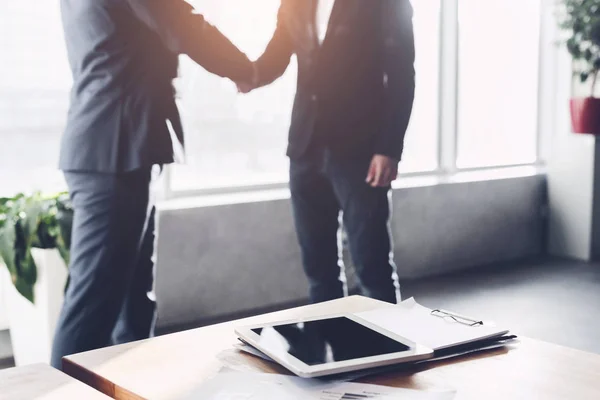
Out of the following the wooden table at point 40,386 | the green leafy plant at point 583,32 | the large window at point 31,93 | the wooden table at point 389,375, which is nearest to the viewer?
the wooden table at point 40,386

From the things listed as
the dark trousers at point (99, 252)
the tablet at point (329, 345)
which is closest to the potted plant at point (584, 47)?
the dark trousers at point (99, 252)

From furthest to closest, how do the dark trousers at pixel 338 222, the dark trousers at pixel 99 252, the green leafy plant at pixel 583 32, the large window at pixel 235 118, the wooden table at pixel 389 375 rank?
the green leafy plant at pixel 583 32, the large window at pixel 235 118, the dark trousers at pixel 338 222, the dark trousers at pixel 99 252, the wooden table at pixel 389 375

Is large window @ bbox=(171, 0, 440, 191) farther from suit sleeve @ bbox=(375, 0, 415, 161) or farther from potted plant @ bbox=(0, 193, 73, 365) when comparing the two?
suit sleeve @ bbox=(375, 0, 415, 161)

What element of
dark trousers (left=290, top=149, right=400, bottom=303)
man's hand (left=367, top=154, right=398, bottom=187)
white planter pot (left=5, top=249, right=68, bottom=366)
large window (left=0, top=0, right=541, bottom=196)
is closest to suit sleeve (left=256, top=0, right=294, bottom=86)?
dark trousers (left=290, top=149, right=400, bottom=303)

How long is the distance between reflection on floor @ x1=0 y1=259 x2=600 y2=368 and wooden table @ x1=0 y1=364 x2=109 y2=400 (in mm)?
1963

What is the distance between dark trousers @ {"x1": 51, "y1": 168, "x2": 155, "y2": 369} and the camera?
1.95 meters

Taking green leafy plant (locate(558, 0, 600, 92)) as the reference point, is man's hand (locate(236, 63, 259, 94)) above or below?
below

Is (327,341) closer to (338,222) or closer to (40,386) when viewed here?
(40,386)

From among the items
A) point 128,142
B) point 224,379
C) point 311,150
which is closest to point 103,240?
point 128,142

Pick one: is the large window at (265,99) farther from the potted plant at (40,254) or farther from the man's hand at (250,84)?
the man's hand at (250,84)

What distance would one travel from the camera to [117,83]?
2018mm

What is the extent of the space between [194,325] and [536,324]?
150 centimetres

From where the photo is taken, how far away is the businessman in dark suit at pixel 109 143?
77.7 inches

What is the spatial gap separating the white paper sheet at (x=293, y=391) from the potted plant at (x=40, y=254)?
5.16 feet
